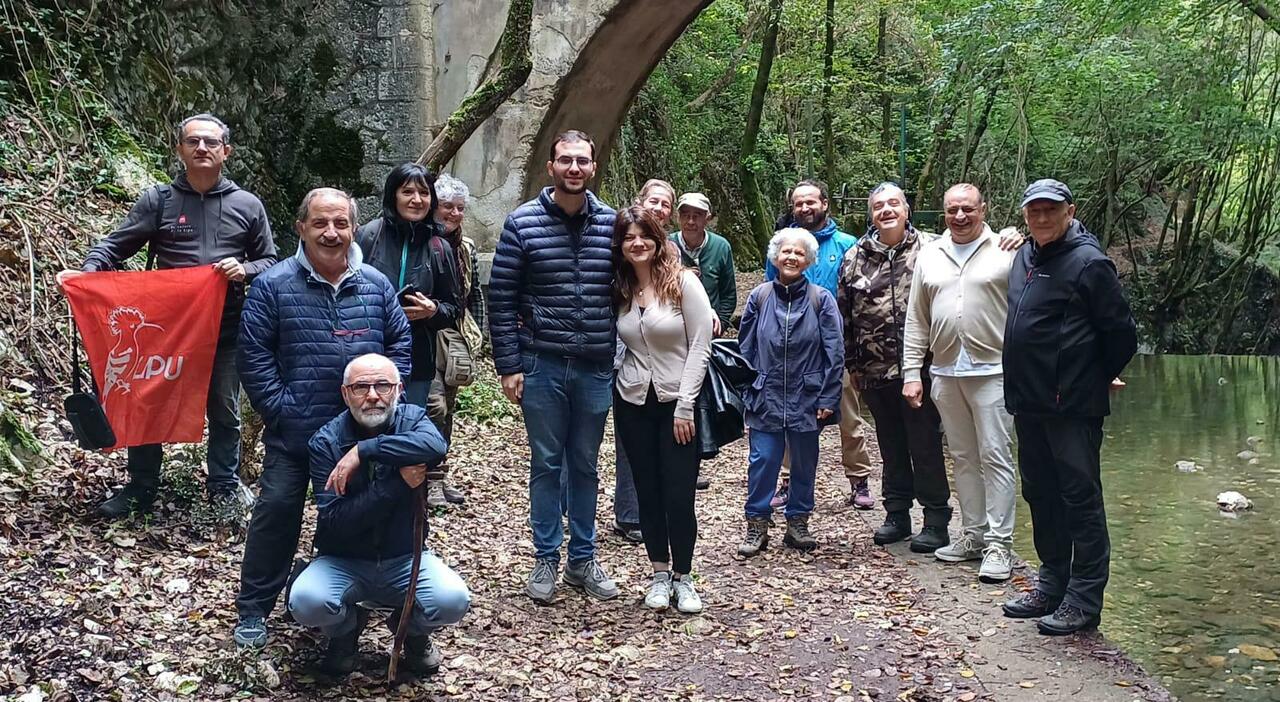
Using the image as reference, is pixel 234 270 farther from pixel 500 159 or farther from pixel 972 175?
pixel 972 175

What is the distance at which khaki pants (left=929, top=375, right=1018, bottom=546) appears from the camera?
15.9ft

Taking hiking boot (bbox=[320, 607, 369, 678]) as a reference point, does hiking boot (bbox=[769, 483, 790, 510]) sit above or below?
below

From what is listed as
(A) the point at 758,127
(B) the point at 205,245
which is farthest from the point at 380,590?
(A) the point at 758,127

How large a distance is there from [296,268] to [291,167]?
6180mm

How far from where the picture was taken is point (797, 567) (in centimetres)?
526

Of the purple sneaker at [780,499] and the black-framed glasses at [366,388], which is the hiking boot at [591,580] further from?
the purple sneaker at [780,499]

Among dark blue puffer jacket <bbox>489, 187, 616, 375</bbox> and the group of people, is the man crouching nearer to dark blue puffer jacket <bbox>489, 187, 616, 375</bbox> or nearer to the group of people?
the group of people

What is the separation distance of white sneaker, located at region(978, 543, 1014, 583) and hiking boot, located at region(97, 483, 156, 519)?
12.5ft

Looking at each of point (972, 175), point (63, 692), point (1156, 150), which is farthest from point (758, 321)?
point (972, 175)

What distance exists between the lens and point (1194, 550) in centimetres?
595

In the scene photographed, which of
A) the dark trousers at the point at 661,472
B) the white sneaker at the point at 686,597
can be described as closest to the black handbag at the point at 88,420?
the dark trousers at the point at 661,472

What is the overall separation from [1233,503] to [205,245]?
6.55 meters

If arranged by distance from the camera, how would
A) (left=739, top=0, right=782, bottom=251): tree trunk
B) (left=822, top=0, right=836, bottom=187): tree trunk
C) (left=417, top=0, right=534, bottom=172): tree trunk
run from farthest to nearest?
(left=822, top=0, right=836, bottom=187): tree trunk → (left=739, top=0, right=782, bottom=251): tree trunk → (left=417, top=0, right=534, bottom=172): tree trunk

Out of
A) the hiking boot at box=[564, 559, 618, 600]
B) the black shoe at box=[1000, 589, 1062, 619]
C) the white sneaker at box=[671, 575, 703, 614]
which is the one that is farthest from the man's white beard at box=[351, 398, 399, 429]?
the black shoe at box=[1000, 589, 1062, 619]
